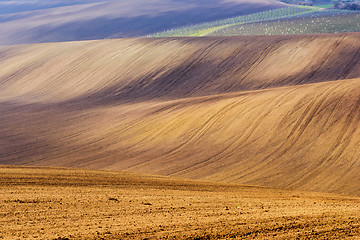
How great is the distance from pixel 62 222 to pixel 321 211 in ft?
18.7

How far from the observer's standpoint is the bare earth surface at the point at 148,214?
27.3 ft

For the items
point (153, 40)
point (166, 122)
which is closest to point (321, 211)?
point (166, 122)

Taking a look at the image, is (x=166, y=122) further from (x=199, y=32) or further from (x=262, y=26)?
(x=199, y=32)

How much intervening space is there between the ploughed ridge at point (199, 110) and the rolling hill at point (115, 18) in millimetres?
38818

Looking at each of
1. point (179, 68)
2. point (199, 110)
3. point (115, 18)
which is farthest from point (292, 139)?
point (115, 18)

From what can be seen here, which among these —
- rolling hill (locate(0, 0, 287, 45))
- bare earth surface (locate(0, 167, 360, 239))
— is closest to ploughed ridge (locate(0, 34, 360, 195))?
bare earth surface (locate(0, 167, 360, 239))

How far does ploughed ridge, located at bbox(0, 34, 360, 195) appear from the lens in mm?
19766

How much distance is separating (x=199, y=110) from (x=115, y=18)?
7357 cm

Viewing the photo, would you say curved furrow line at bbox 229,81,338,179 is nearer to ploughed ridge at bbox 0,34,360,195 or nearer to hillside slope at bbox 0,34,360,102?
ploughed ridge at bbox 0,34,360,195

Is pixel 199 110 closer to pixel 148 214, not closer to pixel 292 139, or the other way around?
pixel 292 139

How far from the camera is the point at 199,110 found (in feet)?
85.6

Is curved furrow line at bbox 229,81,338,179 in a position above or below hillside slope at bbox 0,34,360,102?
below

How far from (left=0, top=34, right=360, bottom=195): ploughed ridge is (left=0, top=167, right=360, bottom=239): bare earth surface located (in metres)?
6.86

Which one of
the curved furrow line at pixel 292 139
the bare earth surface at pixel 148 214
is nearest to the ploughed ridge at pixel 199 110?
the curved furrow line at pixel 292 139
